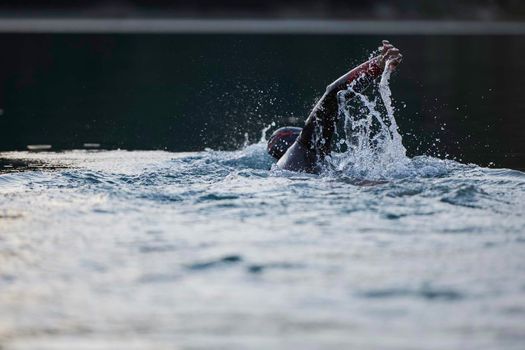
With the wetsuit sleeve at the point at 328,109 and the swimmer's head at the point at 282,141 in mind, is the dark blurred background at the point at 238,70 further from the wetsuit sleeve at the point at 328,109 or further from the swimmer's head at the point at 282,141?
the wetsuit sleeve at the point at 328,109

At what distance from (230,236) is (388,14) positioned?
27.7m

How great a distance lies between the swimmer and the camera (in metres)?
8.70

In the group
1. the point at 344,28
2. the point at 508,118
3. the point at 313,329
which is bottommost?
the point at 313,329

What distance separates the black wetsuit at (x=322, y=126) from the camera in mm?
8727

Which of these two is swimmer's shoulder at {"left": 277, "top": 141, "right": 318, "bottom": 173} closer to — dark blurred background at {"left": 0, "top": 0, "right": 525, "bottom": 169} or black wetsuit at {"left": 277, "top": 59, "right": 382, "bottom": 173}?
black wetsuit at {"left": 277, "top": 59, "right": 382, "bottom": 173}

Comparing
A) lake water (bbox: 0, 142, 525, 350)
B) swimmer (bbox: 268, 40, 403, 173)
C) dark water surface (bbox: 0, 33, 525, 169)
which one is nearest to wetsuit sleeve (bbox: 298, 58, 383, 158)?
swimmer (bbox: 268, 40, 403, 173)

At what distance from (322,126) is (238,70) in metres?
11.8

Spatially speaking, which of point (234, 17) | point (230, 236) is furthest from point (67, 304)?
point (234, 17)

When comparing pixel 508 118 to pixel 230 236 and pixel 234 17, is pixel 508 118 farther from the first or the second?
pixel 234 17

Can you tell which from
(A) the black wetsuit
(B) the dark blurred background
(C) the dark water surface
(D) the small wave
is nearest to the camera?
(D) the small wave

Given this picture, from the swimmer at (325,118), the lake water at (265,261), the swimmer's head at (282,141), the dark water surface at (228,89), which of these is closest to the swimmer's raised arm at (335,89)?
the swimmer at (325,118)

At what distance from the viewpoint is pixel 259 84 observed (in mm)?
19016

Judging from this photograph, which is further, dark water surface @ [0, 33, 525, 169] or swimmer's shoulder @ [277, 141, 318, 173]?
dark water surface @ [0, 33, 525, 169]

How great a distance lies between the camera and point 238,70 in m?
20.6
